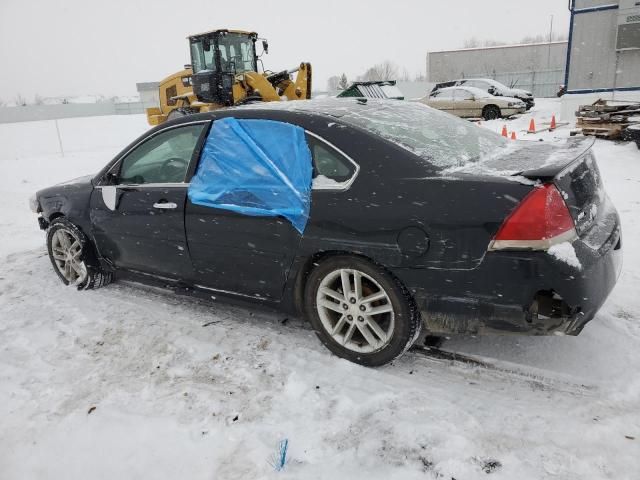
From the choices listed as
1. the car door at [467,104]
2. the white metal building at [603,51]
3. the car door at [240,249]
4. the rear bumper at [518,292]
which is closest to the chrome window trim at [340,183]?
the car door at [240,249]

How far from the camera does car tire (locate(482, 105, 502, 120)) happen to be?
17.4 meters

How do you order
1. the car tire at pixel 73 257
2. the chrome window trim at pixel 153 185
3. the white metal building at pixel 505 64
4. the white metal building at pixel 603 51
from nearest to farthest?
the chrome window trim at pixel 153 185
the car tire at pixel 73 257
the white metal building at pixel 603 51
the white metal building at pixel 505 64

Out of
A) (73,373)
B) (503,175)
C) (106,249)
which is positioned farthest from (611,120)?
(73,373)

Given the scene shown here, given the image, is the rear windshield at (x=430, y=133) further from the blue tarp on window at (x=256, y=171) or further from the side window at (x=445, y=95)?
the side window at (x=445, y=95)

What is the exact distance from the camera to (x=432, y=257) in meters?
2.54

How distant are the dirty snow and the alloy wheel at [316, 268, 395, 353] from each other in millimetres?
898

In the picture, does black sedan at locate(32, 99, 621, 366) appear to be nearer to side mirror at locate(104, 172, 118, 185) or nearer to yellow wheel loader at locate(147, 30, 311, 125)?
side mirror at locate(104, 172, 118, 185)

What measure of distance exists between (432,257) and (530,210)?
53 cm

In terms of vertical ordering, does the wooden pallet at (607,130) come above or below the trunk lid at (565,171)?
below

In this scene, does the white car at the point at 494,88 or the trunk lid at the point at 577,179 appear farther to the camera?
the white car at the point at 494,88

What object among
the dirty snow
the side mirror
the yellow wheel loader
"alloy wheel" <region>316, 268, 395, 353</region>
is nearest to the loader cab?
the yellow wheel loader

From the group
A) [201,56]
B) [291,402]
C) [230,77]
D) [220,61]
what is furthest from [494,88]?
[291,402]

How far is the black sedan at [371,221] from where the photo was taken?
2389 mm

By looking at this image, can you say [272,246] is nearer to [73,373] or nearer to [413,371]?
[413,371]
